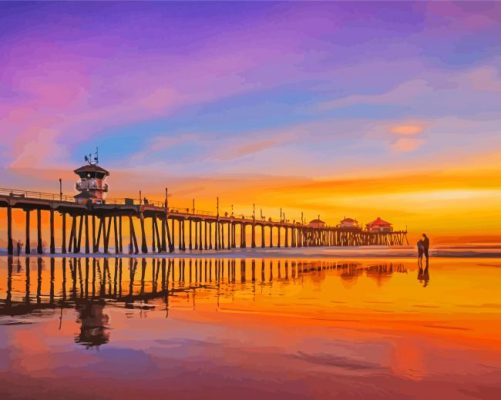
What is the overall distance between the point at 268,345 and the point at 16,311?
6.37 meters

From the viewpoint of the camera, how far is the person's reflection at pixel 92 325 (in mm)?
8469

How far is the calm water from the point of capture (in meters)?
5.88

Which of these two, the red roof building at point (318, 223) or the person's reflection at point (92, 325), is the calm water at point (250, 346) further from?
the red roof building at point (318, 223)

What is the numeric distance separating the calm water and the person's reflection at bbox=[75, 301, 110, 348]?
0.03 m

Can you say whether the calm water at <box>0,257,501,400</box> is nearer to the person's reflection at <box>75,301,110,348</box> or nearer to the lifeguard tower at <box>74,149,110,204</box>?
the person's reflection at <box>75,301,110,348</box>

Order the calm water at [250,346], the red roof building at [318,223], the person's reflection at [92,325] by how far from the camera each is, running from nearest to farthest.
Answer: the calm water at [250,346]
the person's reflection at [92,325]
the red roof building at [318,223]

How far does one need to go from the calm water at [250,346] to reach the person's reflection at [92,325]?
3cm

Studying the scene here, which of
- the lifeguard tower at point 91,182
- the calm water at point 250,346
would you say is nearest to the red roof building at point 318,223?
the lifeguard tower at point 91,182

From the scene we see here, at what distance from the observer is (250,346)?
8086 millimetres

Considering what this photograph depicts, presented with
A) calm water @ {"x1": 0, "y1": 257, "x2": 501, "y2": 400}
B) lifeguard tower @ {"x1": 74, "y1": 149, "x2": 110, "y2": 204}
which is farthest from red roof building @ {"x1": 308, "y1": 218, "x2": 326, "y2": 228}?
calm water @ {"x1": 0, "y1": 257, "x2": 501, "y2": 400}

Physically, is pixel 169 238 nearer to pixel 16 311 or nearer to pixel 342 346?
pixel 16 311

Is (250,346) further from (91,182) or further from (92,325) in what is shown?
(91,182)

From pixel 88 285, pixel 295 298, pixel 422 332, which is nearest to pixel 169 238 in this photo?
pixel 88 285

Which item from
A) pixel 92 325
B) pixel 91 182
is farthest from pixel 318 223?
pixel 92 325
